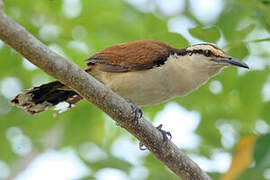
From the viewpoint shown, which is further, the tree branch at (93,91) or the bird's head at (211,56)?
the bird's head at (211,56)

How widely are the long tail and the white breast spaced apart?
0.40 meters

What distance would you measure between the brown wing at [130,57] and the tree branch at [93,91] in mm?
764

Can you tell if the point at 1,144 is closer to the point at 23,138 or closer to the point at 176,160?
the point at 23,138

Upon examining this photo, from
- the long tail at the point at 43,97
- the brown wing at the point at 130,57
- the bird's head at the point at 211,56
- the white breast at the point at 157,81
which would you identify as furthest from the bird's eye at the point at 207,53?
the long tail at the point at 43,97

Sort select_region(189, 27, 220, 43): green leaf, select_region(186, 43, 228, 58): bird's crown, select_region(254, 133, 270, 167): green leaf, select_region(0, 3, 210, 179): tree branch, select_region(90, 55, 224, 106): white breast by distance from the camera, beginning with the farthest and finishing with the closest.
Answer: select_region(186, 43, 228, 58): bird's crown → select_region(90, 55, 224, 106): white breast → select_region(189, 27, 220, 43): green leaf → select_region(254, 133, 270, 167): green leaf → select_region(0, 3, 210, 179): tree branch

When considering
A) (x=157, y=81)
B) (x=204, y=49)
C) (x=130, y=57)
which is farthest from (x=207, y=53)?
(x=130, y=57)

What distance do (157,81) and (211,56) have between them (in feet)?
2.21

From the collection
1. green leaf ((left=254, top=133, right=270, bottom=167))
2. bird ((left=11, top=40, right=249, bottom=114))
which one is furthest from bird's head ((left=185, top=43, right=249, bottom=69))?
green leaf ((left=254, top=133, right=270, bottom=167))

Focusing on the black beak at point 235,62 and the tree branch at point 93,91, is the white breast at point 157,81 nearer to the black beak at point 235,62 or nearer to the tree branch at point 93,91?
the black beak at point 235,62

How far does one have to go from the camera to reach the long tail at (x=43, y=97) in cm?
408

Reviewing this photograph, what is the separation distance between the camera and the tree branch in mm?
2654

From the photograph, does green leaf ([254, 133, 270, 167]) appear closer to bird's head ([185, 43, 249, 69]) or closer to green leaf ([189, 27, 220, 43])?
bird's head ([185, 43, 249, 69])

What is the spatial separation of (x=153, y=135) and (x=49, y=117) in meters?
1.63

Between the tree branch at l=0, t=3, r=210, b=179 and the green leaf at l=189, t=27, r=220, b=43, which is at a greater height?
the green leaf at l=189, t=27, r=220, b=43
